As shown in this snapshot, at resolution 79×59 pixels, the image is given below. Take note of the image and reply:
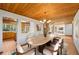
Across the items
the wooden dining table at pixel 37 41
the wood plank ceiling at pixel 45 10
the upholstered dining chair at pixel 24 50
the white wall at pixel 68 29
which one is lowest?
the upholstered dining chair at pixel 24 50

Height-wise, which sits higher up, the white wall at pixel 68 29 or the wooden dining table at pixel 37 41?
the white wall at pixel 68 29

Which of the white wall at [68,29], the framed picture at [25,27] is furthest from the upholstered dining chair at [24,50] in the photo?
the white wall at [68,29]

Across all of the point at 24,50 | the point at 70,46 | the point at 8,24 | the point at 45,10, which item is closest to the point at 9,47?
the point at 24,50

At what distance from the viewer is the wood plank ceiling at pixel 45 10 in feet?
7.62

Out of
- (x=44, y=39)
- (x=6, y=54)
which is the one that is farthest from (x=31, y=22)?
(x=6, y=54)

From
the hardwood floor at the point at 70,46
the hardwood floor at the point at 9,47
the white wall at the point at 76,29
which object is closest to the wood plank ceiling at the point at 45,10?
the white wall at the point at 76,29

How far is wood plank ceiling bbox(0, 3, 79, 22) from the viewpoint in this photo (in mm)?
2322

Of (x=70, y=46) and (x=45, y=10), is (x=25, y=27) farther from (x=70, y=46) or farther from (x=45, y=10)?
(x=70, y=46)

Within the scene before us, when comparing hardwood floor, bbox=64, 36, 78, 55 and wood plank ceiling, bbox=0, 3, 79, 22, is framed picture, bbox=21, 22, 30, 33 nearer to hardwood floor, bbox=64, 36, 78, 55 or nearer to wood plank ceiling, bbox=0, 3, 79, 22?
wood plank ceiling, bbox=0, 3, 79, 22

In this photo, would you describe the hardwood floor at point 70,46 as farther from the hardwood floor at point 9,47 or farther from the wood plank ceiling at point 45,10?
the hardwood floor at point 9,47

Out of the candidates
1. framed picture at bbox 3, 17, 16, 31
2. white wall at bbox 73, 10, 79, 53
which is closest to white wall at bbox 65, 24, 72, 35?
white wall at bbox 73, 10, 79, 53

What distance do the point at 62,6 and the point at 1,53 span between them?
1.38 metres

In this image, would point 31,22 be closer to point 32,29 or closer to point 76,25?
point 32,29
